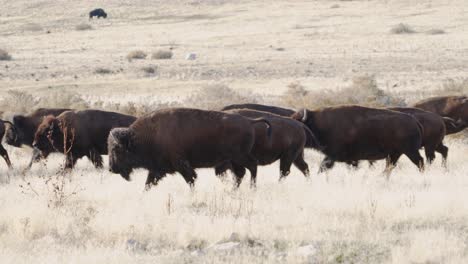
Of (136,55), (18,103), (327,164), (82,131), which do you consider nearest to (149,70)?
(136,55)

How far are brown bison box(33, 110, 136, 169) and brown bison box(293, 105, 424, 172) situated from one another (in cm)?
337

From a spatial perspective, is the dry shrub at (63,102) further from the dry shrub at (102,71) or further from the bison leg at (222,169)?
the dry shrub at (102,71)

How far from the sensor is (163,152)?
12445 millimetres

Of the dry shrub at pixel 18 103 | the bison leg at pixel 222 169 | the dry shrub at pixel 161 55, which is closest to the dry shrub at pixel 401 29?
the dry shrub at pixel 161 55

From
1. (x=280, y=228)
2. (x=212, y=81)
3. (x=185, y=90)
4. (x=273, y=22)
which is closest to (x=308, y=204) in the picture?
(x=280, y=228)

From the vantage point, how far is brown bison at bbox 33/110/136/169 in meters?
15.5

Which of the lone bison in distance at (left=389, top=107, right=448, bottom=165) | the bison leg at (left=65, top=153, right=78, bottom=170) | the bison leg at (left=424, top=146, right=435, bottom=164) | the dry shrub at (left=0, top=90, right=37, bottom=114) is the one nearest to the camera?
the bison leg at (left=65, top=153, right=78, bottom=170)

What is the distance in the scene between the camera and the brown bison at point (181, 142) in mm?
12281

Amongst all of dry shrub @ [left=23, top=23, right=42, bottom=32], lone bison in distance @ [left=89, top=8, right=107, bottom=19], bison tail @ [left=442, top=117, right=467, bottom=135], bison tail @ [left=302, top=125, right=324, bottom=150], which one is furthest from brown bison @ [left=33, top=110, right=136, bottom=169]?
lone bison in distance @ [left=89, top=8, right=107, bottom=19]

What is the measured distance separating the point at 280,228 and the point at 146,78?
28.4m

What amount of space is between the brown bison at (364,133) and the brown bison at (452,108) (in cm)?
369

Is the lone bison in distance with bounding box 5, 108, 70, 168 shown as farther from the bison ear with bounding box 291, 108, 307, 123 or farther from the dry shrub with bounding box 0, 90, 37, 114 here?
the dry shrub with bounding box 0, 90, 37, 114

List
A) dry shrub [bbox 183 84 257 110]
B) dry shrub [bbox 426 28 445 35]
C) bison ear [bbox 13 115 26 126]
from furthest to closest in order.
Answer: dry shrub [bbox 426 28 445 35]
dry shrub [bbox 183 84 257 110]
bison ear [bbox 13 115 26 126]

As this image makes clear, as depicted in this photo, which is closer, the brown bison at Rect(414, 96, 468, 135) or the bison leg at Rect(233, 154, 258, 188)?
the bison leg at Rect(233, 154, 258, 188)
